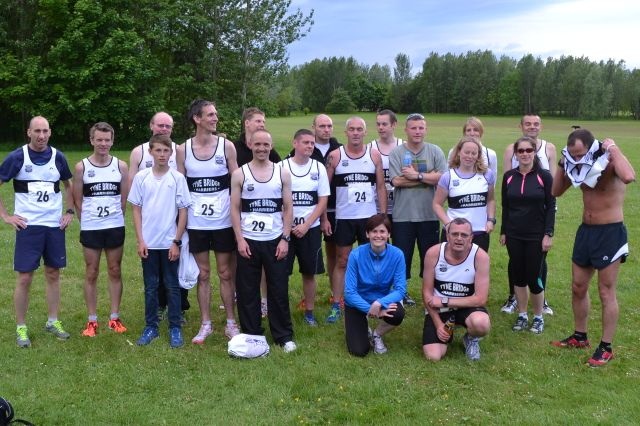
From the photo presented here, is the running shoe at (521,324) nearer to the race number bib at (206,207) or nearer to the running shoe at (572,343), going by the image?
the running shoe at (572,343)

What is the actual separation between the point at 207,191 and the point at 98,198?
43.6 inches

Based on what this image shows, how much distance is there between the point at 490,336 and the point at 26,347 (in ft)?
15.2

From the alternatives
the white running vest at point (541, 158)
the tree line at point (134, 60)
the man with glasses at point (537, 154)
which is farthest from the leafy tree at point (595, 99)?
the white running vest at point (541, 158)

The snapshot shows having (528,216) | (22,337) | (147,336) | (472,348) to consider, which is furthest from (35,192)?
(528,216)

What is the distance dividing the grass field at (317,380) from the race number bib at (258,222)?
3.89 ft

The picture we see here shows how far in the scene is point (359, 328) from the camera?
17.8ft

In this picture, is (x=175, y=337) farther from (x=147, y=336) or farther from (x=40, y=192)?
(x=40, y=192)

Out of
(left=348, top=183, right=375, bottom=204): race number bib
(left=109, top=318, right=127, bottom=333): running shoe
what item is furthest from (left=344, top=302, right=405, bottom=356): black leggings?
(left=109, top=318, right=127, bottom=333): running shoe

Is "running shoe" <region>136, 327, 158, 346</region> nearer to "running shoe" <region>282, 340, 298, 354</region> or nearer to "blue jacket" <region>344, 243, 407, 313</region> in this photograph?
"running shoe" <region>282, 340, 298, 354</region>

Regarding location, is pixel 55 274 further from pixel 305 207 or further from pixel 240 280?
pixel 305 207

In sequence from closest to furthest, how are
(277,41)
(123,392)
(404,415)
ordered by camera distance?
(404,415) → (123,392) → (277,41)

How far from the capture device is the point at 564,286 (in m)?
7.67

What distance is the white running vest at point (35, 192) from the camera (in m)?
5.37

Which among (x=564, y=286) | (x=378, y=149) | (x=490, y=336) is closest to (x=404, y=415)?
(x=490, y=336)
